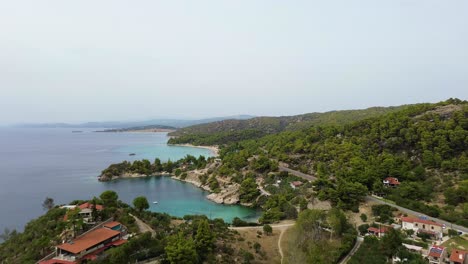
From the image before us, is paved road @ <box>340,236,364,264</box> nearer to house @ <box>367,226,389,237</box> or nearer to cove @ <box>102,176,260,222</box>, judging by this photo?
house @ <box>367,226,389,237</box>

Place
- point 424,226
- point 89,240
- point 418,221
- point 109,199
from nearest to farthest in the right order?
point 89,240, point 424,226, point 418,221, point 109,199

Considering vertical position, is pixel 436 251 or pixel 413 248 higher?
pixel 436 251

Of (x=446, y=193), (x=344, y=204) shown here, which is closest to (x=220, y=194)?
(x=344, y=204)

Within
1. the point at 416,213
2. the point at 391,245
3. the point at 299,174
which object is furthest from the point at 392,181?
the point at 391,245

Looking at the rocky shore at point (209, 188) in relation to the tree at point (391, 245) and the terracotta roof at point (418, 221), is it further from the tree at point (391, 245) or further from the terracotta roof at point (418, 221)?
the tree at point (391, 245)

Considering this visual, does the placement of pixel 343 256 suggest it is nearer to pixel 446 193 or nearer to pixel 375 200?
pixel 375 200

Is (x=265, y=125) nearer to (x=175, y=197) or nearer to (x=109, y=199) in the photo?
(x=175, y=197)
